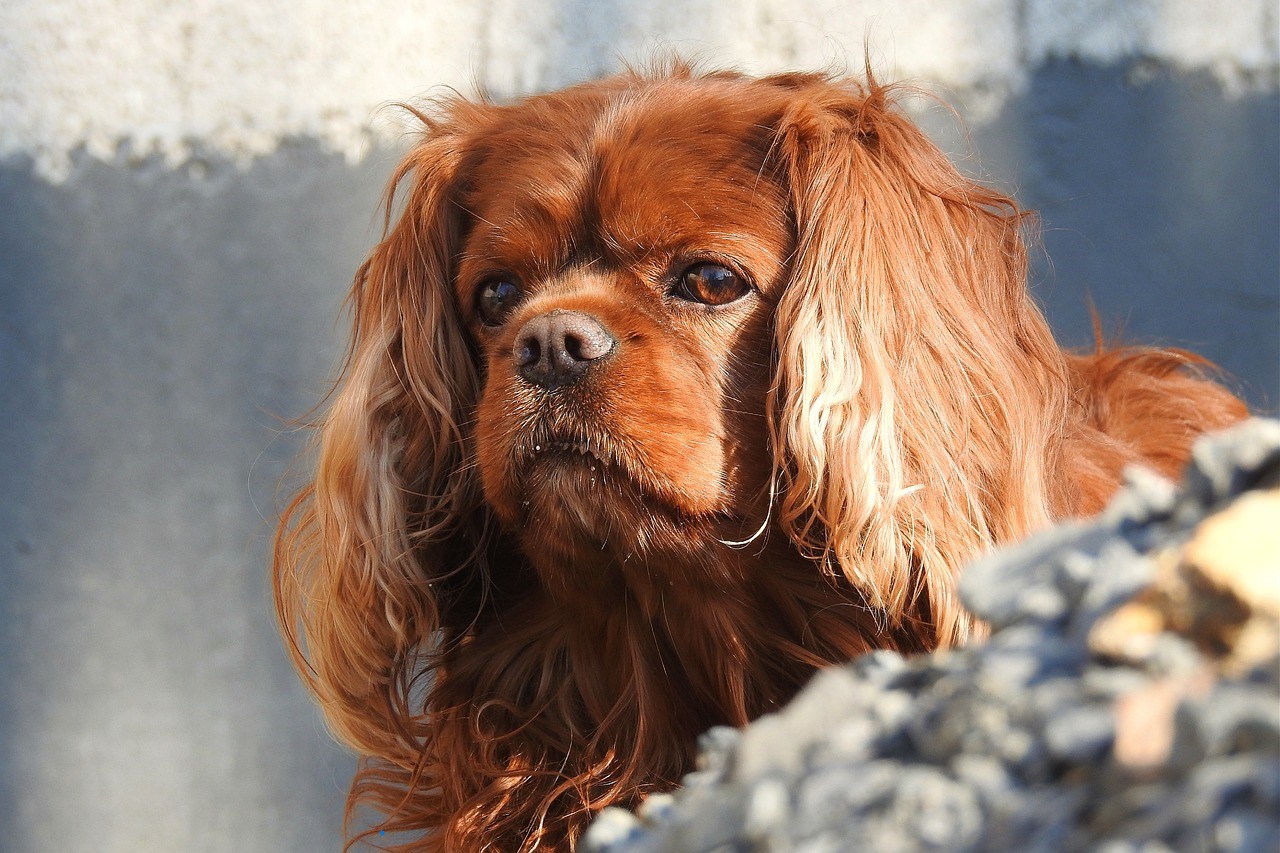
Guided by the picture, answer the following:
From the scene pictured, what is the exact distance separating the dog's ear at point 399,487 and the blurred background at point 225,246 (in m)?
0.66

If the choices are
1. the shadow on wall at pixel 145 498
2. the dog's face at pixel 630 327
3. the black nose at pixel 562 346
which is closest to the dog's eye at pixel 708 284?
the dog's face at pixel 630 327

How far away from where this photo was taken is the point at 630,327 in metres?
1.49

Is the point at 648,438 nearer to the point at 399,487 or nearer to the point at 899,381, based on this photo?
the point at 899,381

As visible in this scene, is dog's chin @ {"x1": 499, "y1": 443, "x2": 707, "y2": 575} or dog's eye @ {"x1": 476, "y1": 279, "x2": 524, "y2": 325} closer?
dog's chin @ {"x1": 499, "y1": 443, "x2": 707, "y2": 575}

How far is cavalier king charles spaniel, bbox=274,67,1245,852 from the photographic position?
57.6 inches

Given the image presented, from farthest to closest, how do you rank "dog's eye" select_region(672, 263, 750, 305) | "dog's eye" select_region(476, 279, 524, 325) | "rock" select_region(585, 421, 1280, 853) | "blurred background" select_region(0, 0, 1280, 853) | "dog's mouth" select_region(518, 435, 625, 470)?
"blurred background" select_region(0, 0, 1280, 853) → "dog's eye" select_region(476, 279, 524, 325) → "dog's eye" select_region(672, 263, 750, 305) → "dog's mouth" select_region(518, 435, 625, 470) → "rock" select_region(585, 421, 1280, 853)

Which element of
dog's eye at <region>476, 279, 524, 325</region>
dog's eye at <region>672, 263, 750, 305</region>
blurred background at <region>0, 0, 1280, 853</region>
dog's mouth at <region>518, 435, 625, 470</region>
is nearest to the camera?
dog's mouth at <region>518, 435, 625, 470</region>

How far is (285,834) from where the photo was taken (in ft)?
8.39

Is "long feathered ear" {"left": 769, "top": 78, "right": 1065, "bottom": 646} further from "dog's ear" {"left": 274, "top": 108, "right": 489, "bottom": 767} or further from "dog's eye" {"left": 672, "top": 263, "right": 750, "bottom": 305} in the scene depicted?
"dog's ear" {"left": 274, "top": 108, "right": 489, "bottom": 767}

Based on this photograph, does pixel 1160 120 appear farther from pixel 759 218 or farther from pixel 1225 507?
pixel 1225 507

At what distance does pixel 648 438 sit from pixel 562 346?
0.48 ft

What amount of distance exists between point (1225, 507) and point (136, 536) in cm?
237

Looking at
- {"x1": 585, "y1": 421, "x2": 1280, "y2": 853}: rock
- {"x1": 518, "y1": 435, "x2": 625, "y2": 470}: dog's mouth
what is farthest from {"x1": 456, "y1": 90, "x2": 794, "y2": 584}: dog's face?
{"x1": 585, "y1": 421, "x2": 1280, "y2": 853}: rock

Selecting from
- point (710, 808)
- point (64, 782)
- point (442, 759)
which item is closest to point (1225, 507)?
point (710, 808)
